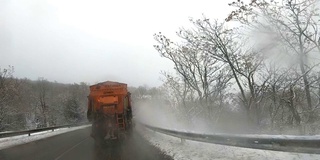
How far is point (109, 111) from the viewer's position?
21.7 metres

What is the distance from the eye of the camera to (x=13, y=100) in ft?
180

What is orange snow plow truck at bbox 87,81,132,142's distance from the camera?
2045 centimetres

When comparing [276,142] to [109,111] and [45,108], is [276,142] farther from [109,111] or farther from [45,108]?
[45,108]

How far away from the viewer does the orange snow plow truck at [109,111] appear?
20.5 metres

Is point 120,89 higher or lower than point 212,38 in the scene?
lower

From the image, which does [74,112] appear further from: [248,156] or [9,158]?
[248,156]

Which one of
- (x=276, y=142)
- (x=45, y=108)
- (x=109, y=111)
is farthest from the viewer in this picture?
(x=45, y=108)

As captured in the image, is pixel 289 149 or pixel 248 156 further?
pixel 248 156

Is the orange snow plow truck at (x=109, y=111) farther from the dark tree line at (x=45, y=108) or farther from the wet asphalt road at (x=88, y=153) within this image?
the dark tree line at (x=45, y=108)

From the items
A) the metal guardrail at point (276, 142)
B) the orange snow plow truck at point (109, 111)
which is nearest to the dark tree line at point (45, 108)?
the orange snow plow truck at point (109, 111)

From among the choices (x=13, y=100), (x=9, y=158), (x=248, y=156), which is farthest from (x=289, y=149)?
(x=13, y=100)

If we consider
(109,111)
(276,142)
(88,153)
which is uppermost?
(109,111)

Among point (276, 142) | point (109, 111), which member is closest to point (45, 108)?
point (109, 111)

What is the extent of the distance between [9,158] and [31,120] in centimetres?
9076
